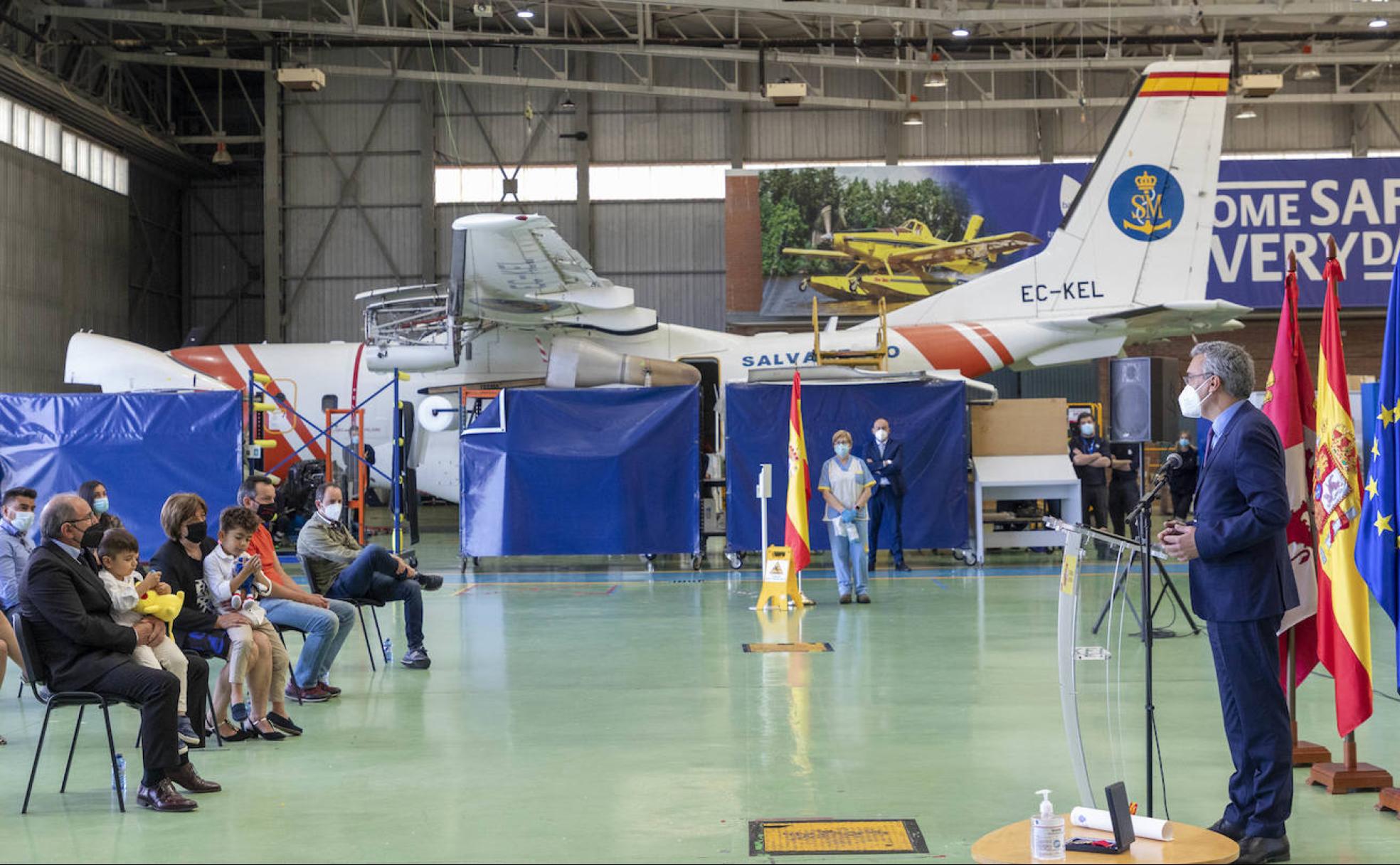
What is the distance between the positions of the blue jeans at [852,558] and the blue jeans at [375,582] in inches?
171

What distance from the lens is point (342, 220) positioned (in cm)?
2888

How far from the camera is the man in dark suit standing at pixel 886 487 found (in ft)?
45.8

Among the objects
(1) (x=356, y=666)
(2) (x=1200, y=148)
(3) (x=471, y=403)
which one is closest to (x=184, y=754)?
(1) (x=356, y=666)

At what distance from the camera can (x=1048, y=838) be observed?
4.04 metres

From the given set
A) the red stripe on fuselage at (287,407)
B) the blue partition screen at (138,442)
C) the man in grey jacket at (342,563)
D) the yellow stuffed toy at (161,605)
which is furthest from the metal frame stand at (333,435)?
the yellow stuffed toy at (161,605)

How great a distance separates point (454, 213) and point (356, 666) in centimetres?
2138

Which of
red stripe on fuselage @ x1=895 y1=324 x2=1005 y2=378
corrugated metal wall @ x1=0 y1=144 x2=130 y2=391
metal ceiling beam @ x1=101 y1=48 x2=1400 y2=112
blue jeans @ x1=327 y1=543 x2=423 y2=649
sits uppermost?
metal ceiling beam @ x1=101 y1=48 x2=1400 y2=112

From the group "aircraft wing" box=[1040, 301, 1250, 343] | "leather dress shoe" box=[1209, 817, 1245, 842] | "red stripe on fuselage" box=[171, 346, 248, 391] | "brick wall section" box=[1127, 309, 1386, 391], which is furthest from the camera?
"brick wall section" box=[1127, 309, 1386, 391]

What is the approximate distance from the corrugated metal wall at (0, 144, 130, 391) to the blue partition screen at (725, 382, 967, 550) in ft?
54.8

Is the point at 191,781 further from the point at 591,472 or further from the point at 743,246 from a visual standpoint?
the point at 743,246

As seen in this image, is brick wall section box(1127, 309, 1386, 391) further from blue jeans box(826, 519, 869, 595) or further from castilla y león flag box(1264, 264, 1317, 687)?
castilla y león flag box(1264, 264, 1317, 687)

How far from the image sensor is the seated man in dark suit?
16.4 ft

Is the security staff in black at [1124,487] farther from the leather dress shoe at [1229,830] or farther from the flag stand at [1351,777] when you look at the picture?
the leather dress shoe at [1229,830]

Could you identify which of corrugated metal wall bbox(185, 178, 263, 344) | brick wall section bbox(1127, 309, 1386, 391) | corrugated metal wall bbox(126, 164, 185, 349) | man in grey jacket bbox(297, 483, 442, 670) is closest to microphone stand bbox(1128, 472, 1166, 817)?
man in grey jacket bbox(297, 483, 442, 670)
